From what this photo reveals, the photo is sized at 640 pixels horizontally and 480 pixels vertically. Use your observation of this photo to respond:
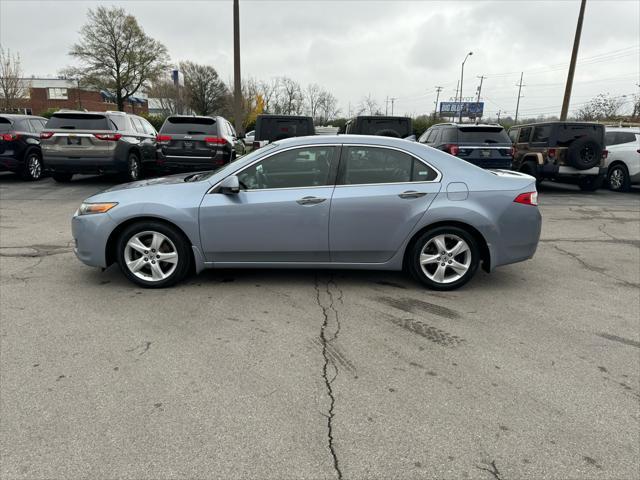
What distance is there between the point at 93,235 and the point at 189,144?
720cm

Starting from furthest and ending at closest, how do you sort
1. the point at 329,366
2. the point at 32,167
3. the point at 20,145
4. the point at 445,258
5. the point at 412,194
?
the point at 32,167
the point at 20,145
the point at 445,258
the point at 412,194
the point at 329,366

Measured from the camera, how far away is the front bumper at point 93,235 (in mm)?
4691

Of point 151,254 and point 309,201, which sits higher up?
point 309,201

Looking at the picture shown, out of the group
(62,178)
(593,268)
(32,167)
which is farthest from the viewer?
(62,178)

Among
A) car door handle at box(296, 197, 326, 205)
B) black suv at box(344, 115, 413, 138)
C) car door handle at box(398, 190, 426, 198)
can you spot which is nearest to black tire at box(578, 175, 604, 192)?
black suv at box(344, 115, 413, 138)

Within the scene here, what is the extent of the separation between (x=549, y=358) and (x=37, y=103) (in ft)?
261

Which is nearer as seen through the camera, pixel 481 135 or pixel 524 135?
pixel 481 135

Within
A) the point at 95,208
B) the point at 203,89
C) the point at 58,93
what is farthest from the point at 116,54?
the point at 95,208

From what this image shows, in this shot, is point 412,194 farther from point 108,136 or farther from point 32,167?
point 32,167

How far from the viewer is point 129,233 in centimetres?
471

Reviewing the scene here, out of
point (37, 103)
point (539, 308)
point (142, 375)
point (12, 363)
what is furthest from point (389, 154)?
point (37, 103)

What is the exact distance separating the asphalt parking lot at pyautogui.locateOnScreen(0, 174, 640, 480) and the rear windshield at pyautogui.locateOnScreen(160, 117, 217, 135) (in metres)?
6.79

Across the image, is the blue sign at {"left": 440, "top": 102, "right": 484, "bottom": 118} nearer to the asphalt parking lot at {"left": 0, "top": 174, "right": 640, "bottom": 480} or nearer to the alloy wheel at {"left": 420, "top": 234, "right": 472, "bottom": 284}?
the alloy wheel at {"left": 420, "top": 234, "right": 472, "bottom": 284}

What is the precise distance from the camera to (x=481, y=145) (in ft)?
37.2
